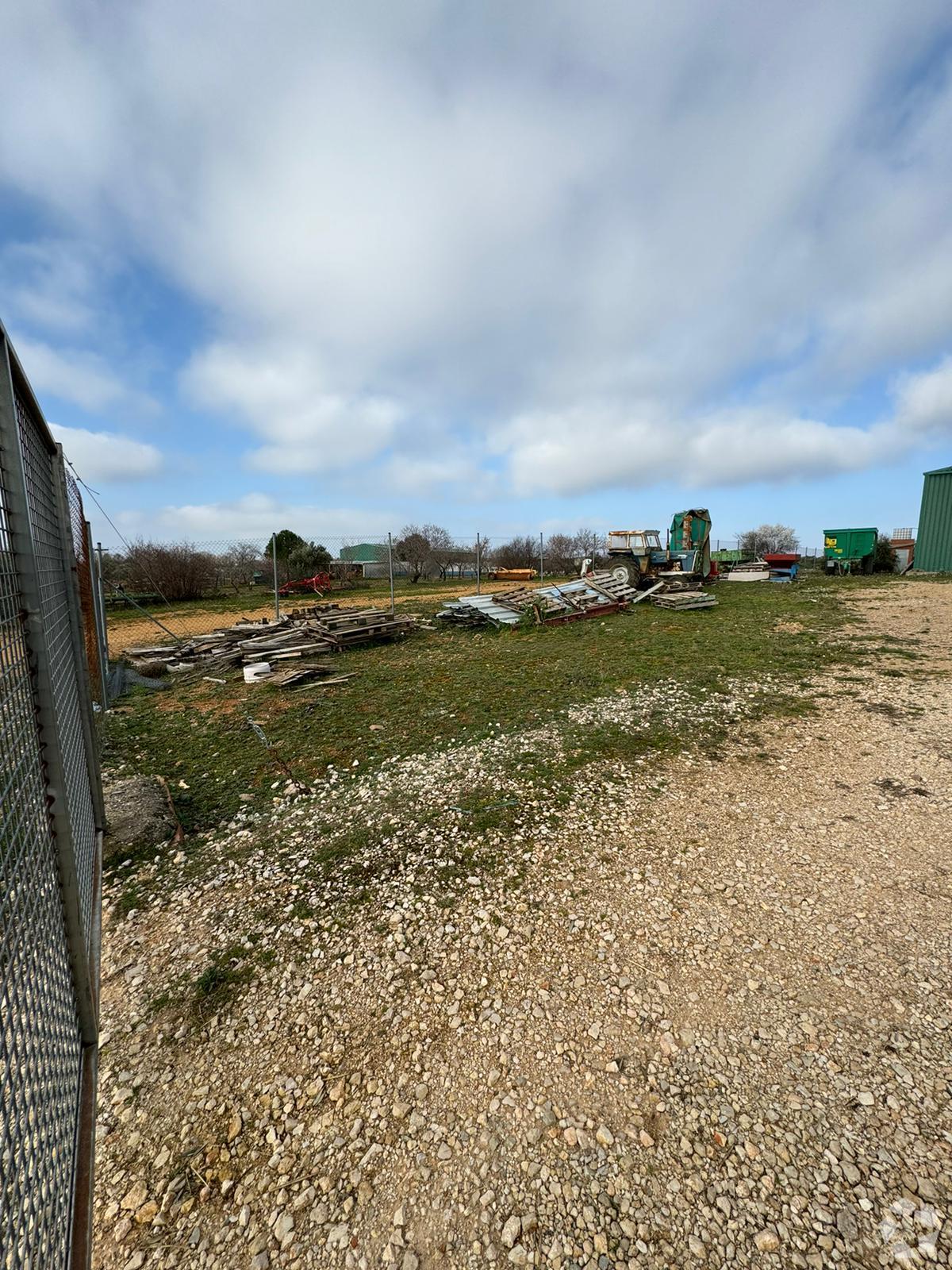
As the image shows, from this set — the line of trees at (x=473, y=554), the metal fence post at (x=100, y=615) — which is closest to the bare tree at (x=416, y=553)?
the line of trees at (x=473, y=554)

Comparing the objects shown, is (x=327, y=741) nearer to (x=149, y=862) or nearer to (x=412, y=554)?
(x=149, y=862)

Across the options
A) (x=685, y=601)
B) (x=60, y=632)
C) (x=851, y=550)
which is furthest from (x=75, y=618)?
(x=851, y=550)

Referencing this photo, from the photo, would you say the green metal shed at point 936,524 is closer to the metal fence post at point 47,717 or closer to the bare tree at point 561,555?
the bare tree at point 561,555

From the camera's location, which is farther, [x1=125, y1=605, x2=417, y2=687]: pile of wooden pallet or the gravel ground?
[x1=125, y1=605, x2=417, y2=687]: pile of wooden pallet

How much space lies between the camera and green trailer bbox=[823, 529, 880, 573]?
22.8 m

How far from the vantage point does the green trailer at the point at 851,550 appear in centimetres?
2284

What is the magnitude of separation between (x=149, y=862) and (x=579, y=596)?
39.5 feet

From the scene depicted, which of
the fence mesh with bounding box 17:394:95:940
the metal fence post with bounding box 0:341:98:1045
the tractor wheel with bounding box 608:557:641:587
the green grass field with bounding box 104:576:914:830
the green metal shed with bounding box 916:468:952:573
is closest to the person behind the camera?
the metal fence post with bounding box 0:341:98:1045

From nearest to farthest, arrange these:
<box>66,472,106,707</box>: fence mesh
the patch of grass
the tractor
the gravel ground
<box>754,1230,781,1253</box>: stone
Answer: <box>754,1230,781,1253</box>: stone, the gravel ground, the patch of grass, <box>66,472,106,707</box>: fence mesh, the tractor

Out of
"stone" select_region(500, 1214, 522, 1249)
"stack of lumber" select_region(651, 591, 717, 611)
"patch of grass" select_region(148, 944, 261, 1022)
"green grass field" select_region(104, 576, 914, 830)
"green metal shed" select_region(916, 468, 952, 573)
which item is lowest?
"stone" select_region(500, 1214, 522, 1249)

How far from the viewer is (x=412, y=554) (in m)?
31.0

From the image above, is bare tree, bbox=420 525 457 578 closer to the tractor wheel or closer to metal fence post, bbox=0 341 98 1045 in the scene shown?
the tractor wheel

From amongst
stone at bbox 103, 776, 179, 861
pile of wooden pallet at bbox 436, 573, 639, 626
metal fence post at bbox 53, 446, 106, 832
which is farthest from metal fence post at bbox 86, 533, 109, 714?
pile of wooden pallet at bbox 436, 573, 639, 626

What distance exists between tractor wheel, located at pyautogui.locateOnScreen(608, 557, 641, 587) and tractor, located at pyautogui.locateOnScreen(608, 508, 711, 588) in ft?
0.09
